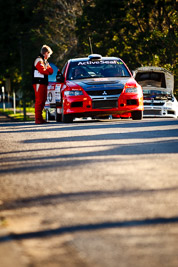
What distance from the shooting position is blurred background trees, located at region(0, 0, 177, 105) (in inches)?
1395

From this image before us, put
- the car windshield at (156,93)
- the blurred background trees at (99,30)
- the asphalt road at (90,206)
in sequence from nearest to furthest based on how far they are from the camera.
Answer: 1. the asphalt road at (90,206)
2. the car windshield at (156,93)
3. the blurred background trees at (99,30)

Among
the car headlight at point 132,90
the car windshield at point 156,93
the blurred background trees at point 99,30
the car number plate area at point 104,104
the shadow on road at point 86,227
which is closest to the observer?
the shadow on road at point 86,227

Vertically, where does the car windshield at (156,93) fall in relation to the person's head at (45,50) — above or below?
below

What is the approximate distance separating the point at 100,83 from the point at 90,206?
1108 centimetres

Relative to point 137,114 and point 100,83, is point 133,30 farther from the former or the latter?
point 100,83

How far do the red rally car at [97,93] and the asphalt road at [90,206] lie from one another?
6.23 meters

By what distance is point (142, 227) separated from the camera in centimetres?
454

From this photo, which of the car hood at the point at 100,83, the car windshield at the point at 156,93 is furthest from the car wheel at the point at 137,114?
the car windshield at the point at 156,93

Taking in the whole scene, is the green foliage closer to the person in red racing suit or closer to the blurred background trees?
the blurred background trees

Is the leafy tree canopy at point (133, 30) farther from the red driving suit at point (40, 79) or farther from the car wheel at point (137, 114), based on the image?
the red driving suit at point (40, 79)

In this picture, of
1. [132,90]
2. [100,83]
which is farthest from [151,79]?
[100,83]

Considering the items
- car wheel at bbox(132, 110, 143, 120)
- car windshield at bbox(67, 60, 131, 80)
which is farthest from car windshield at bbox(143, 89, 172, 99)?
car wheel at bbox(132, 110, 143, 120)

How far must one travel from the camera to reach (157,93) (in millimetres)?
21156

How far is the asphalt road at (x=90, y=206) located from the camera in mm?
3939
